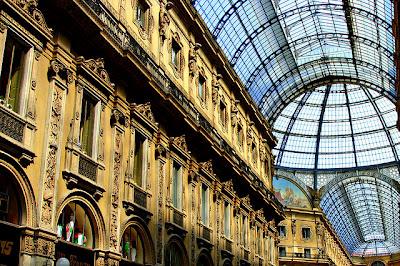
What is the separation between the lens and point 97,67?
20.7 m

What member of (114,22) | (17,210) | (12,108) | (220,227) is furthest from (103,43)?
(220,227)

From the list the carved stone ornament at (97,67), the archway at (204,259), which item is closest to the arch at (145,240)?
the carved stone ornament at (97,67)

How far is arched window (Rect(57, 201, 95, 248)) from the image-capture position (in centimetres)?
1814

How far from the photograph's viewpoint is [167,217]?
25375 millimetres

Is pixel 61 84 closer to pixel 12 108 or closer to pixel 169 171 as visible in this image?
pixel 12 108

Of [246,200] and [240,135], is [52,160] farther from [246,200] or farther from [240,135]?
[240,135]

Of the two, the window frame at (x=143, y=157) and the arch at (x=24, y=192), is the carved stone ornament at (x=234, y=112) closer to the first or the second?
the window frame at (x=143, y=157)

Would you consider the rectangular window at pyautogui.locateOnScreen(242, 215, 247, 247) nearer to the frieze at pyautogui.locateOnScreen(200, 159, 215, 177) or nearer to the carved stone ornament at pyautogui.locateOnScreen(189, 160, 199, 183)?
the frieze at pyautogui.locateOnScreen(200, 159, 215, 177)

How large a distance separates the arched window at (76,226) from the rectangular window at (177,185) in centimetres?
786

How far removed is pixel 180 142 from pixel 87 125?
819 cm

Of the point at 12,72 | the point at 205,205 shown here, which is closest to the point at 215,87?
the point at 205,205

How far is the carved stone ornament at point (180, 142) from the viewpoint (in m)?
27.2

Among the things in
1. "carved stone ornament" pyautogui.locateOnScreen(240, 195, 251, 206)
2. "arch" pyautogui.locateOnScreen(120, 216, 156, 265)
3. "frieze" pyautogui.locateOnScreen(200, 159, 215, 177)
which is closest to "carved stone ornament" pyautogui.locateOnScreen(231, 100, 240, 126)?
"carved stone ornament" pyautogui.locateOnScreen(240, 195, 251, 206)

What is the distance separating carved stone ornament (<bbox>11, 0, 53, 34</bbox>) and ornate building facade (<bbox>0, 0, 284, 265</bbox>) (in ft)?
0.21
